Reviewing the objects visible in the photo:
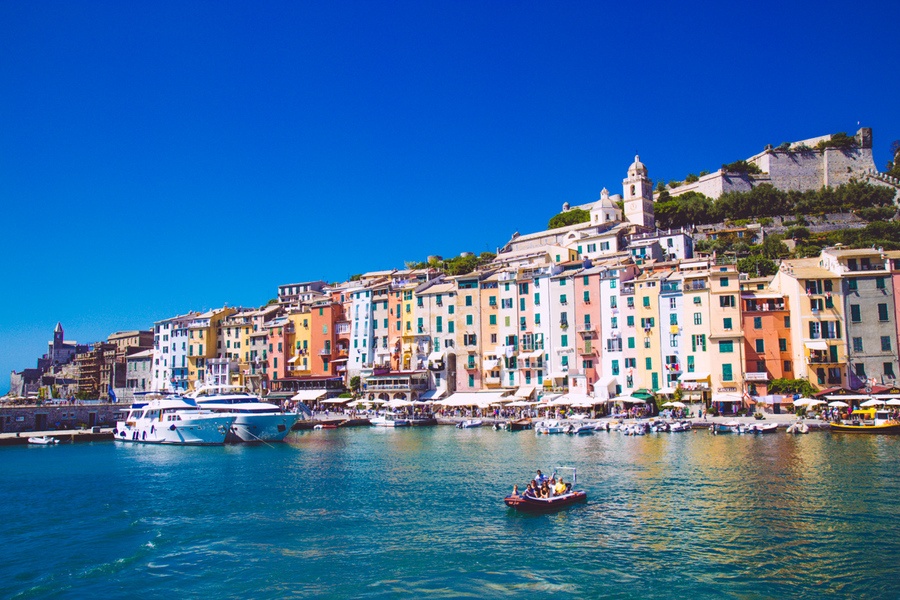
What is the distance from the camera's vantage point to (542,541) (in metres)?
23.4

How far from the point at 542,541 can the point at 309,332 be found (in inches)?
2858

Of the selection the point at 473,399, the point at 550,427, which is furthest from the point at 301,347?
the point at 550,427

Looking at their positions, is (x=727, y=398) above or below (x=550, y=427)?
above

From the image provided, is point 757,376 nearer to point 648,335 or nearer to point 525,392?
point 648,335

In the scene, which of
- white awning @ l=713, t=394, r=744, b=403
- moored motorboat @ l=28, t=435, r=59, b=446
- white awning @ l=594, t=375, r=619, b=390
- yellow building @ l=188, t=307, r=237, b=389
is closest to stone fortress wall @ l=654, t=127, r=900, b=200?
white awning @ l=594, t=375, r=619, b=390

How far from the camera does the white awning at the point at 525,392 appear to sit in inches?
2810

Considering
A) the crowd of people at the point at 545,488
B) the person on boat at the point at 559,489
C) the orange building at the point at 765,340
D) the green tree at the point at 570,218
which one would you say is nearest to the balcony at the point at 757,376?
the orange building at the point at 765,340

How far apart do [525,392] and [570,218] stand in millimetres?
54290

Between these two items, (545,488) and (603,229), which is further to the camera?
(603,229)

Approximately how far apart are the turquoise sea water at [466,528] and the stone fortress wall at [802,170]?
8244 cm

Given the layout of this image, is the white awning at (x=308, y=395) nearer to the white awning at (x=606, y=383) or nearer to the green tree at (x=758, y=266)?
the white awning at (x=606, y=383)

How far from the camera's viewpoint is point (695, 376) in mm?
61500

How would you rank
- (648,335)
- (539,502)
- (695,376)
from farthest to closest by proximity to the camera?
(648,335) → (695,376) → (539,502)

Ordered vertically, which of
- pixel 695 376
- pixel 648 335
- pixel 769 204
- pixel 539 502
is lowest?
pixel 539 502
